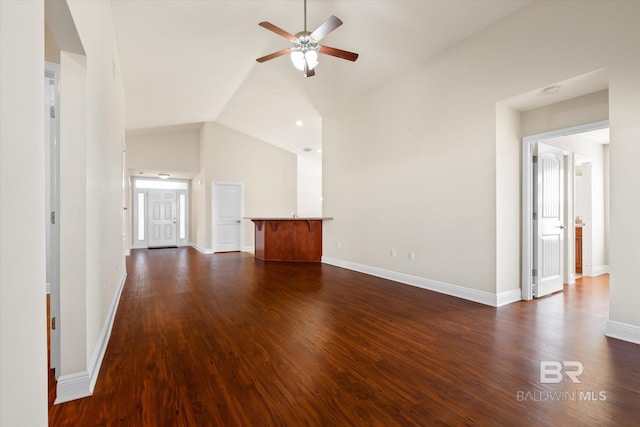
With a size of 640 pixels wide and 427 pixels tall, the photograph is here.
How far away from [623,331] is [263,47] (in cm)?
564

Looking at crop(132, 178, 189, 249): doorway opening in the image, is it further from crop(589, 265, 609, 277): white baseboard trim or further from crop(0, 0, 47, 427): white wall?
crop(589, 265, 609, 277): white baseboard trim

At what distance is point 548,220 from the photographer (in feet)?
13.1

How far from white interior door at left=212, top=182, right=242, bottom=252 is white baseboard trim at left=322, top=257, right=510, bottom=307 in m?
4.47

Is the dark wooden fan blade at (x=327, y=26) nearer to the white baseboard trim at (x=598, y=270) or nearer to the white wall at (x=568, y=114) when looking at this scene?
the white wall at (x=568, y=114)

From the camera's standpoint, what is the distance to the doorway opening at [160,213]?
9.42 meters

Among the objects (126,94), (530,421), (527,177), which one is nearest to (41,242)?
(530,421)

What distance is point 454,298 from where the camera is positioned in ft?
12.4

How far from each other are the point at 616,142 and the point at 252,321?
12.3 ft

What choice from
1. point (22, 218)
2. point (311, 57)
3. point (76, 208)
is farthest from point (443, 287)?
point (22, 218)

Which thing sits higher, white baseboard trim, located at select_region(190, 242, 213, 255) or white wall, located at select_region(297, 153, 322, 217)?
white wall, located at select_region(297, 153, 322, 217)

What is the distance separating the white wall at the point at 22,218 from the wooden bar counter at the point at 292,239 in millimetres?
5561

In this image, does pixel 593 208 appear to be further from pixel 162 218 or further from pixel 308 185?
pixel 162 218

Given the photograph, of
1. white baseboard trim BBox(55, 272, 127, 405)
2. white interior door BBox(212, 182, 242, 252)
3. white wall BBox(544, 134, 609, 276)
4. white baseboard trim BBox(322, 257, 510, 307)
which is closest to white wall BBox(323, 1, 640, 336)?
white baseboard trim BBox(322, 257, 510, 307)

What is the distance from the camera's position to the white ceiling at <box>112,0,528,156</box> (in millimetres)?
3402
